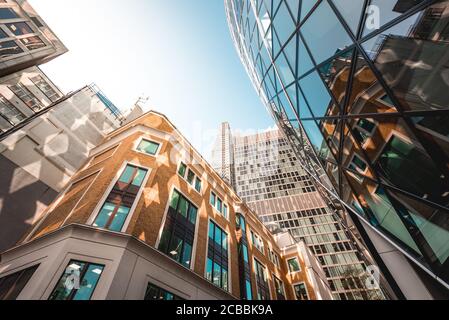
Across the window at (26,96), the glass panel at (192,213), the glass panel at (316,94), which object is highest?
the window at (26,96)

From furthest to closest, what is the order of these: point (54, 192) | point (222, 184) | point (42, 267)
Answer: point (222, 184), point (54, 192), point (42, 267)

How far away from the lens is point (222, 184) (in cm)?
2348

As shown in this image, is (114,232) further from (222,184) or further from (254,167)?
(254,167)

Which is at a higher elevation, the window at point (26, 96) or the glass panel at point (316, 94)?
the window at point (26, 96)

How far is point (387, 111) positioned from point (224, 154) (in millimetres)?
106600

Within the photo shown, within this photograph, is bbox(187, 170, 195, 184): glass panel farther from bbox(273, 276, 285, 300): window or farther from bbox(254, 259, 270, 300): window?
bbox(273, 276, 285, 300): window

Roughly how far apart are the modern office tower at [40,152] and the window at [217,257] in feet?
48.2

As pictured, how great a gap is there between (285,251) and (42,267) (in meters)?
30.4

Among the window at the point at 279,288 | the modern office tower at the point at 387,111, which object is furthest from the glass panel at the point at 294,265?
the modern office tower at the point at 387,111

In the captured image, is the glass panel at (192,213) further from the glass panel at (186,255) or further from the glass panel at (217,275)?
the glass panel at (217,275)

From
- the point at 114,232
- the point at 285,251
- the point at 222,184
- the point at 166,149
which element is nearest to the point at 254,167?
the point at 285,251

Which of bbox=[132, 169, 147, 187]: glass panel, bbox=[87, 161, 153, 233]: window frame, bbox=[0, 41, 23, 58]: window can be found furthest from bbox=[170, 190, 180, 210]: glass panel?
bbox=[0, 41, 23, 58]: window

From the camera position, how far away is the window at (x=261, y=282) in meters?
19.3

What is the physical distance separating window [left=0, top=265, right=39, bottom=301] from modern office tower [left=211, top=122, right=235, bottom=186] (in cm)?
8586
